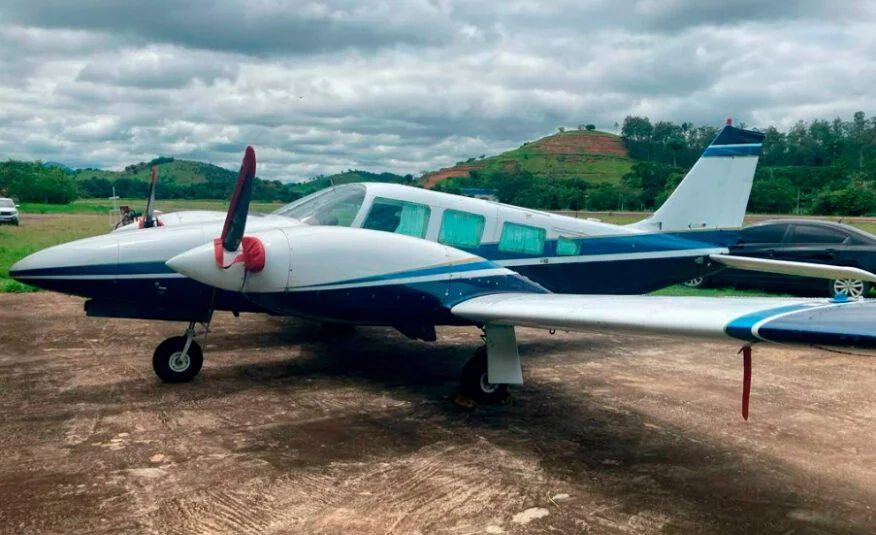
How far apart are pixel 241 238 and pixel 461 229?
2833 millimetres

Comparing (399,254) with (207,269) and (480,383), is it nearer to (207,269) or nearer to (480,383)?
(480,383)

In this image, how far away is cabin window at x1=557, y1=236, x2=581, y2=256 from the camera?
857cm

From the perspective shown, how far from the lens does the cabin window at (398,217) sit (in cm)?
736

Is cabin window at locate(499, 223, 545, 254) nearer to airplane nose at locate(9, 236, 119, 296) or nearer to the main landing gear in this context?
the main landing gear

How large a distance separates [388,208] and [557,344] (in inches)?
153

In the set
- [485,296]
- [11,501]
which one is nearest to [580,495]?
[485,296]

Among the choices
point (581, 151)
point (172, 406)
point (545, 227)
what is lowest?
point (172, 406)

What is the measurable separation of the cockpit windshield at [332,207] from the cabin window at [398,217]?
20cm

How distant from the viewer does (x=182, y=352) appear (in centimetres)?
698

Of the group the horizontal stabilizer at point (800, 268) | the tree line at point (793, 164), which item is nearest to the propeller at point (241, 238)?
the horizontal stabilizer at point (800, 268)

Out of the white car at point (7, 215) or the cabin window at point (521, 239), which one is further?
the white car at point (7, 215)

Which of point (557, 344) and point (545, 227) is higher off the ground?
point (545, 227)

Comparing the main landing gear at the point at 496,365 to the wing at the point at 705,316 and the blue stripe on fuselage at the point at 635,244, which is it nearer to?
the wing at the point at 705,316

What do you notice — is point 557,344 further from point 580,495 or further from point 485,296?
point 580,495
